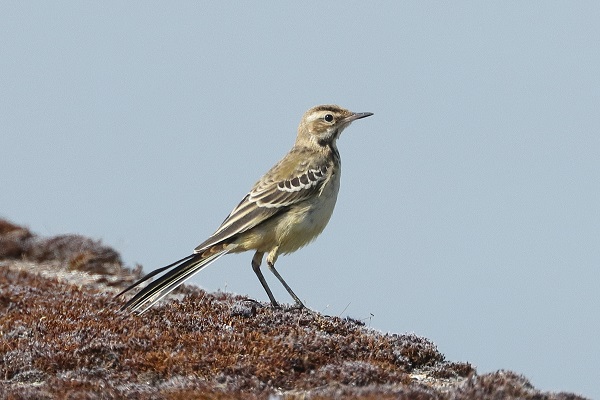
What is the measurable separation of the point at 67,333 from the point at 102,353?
3.23ft

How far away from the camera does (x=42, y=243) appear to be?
66.1ft

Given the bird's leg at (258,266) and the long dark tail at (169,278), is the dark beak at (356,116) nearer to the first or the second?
the bird's leg at (258,266)

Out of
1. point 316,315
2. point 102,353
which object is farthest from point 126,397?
point 316,315

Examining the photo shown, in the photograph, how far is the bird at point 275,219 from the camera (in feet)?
38.2

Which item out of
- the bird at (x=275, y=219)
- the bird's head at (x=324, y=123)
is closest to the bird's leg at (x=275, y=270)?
the bird at (x=275, y=219)

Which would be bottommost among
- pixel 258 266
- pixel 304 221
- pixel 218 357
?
pixel 218 357

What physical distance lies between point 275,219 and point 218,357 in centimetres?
282

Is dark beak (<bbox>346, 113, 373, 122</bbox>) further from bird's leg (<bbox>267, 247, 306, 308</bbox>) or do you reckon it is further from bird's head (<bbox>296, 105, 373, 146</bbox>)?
bird's leg (<bbox>267, 247, 306, 308</bbox>)

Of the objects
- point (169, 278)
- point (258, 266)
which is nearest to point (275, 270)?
point (258, 266)

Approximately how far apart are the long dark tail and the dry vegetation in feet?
0.87

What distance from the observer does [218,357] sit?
9.65m

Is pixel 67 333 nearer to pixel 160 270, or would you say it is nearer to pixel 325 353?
pixel 160 270

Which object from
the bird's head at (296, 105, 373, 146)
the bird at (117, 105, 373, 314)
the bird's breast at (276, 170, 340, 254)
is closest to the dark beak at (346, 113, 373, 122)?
the bird's head at (296, 105, 373, 146)

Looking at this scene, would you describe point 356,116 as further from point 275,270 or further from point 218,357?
point 218,357
